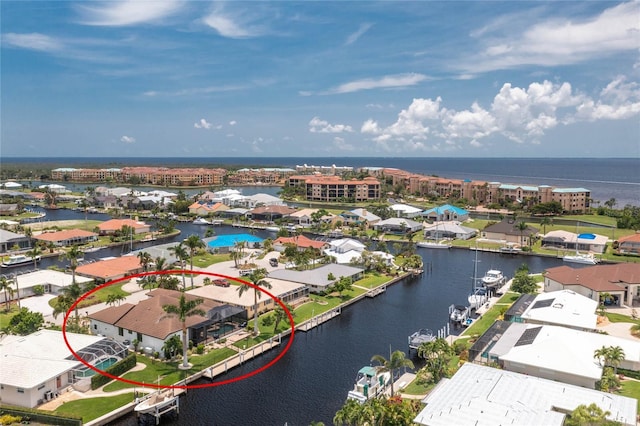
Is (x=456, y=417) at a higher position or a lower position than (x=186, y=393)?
higher

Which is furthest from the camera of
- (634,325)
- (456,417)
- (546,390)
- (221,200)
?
(221,200)

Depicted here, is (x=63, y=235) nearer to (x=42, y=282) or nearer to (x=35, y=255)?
(x=35, y=255)

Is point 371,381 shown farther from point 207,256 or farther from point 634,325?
point 207,256

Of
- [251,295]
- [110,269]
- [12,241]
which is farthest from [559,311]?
[12,241]

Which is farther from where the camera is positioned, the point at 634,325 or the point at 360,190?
the point at 360,190

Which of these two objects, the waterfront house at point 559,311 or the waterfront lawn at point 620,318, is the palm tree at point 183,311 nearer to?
the waterfront house at point 559,311

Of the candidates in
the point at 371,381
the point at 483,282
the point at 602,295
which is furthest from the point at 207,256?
the point at 602,295
